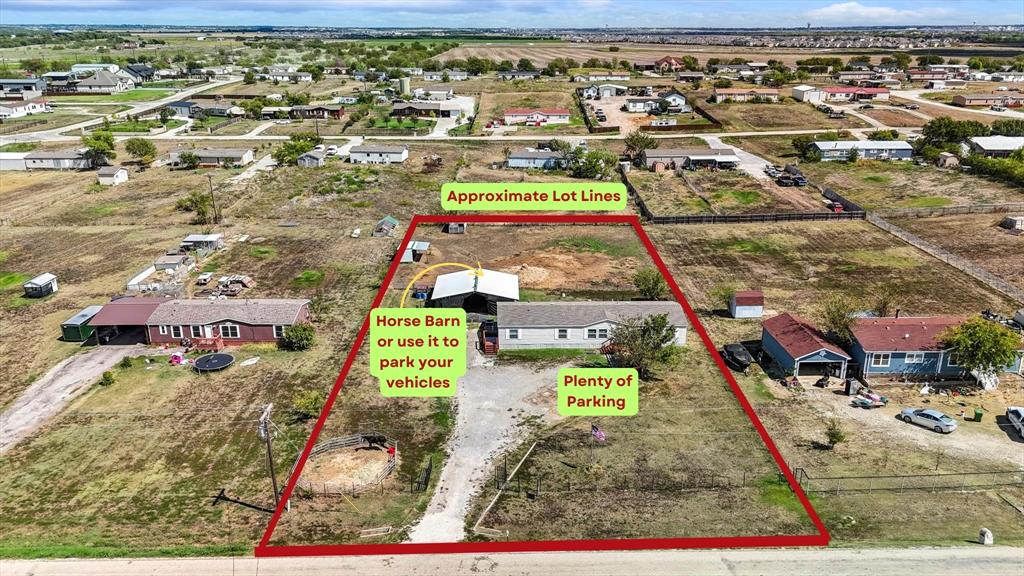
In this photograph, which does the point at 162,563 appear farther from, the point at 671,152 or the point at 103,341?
the point at 671,152

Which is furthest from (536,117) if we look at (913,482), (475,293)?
(913,482)

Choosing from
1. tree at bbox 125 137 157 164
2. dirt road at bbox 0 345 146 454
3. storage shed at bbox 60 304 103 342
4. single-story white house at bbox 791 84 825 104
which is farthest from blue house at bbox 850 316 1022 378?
single-story white house at bbox 791 84 825 104

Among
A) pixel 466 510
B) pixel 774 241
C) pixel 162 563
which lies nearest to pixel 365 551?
pixel 466 510

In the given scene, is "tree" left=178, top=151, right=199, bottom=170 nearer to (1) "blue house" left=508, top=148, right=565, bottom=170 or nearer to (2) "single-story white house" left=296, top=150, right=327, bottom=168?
(2) "single-story white house" left=296, top=150, right=327, bottom=168

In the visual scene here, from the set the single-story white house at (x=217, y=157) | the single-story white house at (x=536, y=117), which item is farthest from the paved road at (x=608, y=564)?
the single-story white house at (x=536, y=117)

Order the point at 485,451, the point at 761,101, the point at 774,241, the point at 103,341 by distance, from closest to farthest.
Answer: the point at 485,451
the point at 103,341
the point at 774,241
the point at 761,101

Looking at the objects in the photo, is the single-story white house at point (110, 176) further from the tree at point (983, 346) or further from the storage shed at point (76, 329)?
the tree at point (983, 346)

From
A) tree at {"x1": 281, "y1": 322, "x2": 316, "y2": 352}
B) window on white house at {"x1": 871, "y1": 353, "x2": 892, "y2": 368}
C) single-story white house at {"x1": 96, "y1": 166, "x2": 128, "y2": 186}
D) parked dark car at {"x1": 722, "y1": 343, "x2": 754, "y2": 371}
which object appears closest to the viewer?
window on white house at {"x1": 871, "y1": 353, "x2": 892, "y2": 368}
